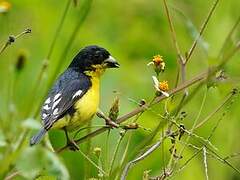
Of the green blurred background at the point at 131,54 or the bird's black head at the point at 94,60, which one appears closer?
the bird's black head at the point at 94,60

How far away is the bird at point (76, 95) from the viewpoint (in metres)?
2.85

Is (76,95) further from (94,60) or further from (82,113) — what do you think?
(94,60)

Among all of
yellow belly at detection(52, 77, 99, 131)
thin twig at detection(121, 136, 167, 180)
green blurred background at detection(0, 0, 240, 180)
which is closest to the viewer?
thin twig at detection(121, 136, 167, 180)

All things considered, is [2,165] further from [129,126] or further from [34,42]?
[34,42]

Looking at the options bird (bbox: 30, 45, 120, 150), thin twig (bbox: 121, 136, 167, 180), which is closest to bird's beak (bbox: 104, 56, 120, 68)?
bird (bbox: 30, 45, 120, 150)

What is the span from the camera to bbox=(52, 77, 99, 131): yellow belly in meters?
2.93

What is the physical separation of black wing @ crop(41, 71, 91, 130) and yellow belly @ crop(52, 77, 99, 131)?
0.08ft

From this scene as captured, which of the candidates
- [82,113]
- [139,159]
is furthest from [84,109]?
[139,159]

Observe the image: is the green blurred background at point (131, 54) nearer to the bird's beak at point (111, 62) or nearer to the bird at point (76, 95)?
the bird at point (76, 95)

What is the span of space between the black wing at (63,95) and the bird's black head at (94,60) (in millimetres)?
71

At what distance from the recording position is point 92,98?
314 cm

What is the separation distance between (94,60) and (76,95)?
391 mm

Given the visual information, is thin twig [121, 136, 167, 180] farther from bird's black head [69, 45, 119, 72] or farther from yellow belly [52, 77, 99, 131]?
bird's black head [69, 45, 119, 72]

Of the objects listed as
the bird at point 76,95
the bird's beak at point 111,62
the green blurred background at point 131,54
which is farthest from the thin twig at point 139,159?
the bird's beak at point 111,62
